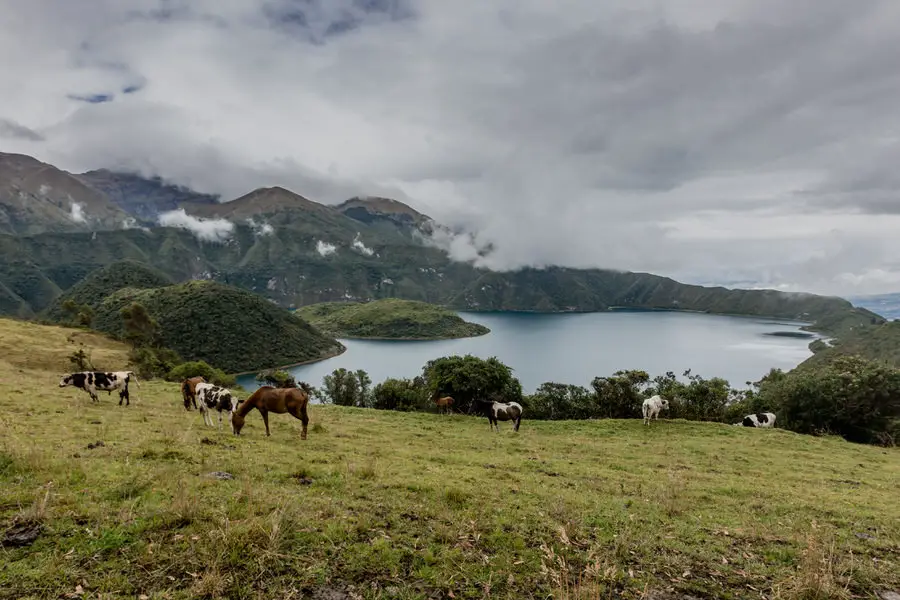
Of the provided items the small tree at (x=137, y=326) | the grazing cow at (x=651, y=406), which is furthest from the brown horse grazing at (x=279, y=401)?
the small tree at (x=137, y=326)

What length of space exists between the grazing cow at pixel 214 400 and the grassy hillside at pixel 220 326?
148 metres

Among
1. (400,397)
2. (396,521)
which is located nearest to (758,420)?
(396,521)

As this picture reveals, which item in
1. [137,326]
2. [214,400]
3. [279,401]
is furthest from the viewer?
[137,326]

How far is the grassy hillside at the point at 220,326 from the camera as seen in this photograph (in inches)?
6063

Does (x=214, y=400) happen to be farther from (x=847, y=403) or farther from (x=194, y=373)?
(x=847, y=403)

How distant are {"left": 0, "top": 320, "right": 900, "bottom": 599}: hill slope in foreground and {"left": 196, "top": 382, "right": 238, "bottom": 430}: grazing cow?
1080 mm

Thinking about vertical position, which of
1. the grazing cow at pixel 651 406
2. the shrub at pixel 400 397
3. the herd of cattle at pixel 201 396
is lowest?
the shrub at pixel 400 397

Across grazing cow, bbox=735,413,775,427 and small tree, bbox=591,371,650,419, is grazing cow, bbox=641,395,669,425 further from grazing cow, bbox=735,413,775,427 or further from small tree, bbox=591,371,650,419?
small tree, bbox=591,371,650,419

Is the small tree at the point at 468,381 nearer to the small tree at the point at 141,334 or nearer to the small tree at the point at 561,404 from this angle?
the small tree at the point at 561,404

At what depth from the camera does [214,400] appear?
17.3 meters

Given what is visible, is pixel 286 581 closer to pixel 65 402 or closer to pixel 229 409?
pixel 229 409

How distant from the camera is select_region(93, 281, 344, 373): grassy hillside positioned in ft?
505

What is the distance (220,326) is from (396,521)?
179 metres

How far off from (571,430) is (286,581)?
23.7m
